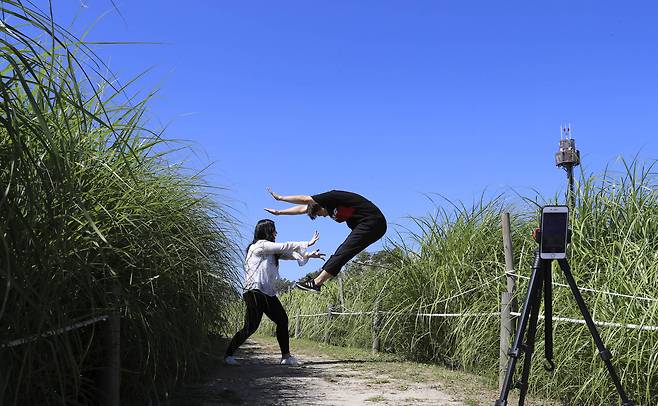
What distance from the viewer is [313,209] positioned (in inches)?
245

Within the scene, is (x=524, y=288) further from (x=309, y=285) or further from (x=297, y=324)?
(x=297, y=324)

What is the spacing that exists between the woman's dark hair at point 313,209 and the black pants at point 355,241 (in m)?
0.40

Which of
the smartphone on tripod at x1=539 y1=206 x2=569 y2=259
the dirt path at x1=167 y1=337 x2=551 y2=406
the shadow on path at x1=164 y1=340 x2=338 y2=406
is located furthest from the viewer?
the dirt path at x1=167 y1=337 x2=551 y2=406

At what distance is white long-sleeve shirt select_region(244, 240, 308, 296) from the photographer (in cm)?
661

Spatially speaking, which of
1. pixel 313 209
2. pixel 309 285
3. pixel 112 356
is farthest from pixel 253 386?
pixel 112 356

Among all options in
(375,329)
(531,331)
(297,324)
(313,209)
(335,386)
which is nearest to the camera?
(531,331)

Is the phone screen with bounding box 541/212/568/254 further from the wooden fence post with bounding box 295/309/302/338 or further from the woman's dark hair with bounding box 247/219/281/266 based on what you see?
the wooden fence post with bounding box 295/309/302/338

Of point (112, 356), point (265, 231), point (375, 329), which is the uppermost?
point (265, 231)

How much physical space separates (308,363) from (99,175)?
4423mm

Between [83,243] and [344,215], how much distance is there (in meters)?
3.59

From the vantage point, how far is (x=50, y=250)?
2.24 metres

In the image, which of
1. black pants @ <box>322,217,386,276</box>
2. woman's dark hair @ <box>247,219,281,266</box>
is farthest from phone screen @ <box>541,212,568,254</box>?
woman's dark hair @ <box>247,219,281,266</box>

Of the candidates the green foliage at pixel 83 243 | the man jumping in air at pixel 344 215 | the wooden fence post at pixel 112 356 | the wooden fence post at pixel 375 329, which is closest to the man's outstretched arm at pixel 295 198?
the man jumping in air at pixel 344 215

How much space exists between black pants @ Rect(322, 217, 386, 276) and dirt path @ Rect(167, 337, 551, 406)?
3.33 ft
